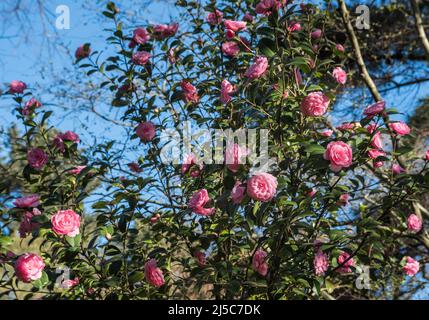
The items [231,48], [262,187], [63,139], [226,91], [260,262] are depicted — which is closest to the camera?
[262,187]

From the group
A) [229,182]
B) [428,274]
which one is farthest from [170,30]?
[428,274]

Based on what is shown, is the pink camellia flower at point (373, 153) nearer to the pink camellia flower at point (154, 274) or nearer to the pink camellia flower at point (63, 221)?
the pink camellia flower at point (154, 274)

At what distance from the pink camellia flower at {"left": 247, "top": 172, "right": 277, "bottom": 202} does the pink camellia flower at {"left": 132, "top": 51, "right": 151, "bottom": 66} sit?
103 cm

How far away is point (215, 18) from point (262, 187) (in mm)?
1255

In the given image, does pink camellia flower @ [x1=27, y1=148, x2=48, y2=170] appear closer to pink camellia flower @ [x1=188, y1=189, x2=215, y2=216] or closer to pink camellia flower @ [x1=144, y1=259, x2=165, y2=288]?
pink camellia flower @ [x1=144, y1=259, x2=165, y2=288]

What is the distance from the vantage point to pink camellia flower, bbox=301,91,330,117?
187 centimetres

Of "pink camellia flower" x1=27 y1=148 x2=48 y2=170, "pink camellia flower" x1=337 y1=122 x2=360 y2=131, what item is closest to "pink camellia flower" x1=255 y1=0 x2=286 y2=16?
"pink camellia flower" x1=337 y1=122 x2=360 y2=131

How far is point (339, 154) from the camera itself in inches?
67.8

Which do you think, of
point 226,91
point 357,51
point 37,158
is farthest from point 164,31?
point 357,51

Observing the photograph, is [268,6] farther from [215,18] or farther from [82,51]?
[82,51]

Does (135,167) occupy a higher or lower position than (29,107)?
lower

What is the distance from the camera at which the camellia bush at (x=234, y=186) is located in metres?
1.88
